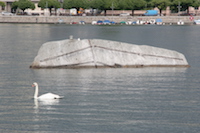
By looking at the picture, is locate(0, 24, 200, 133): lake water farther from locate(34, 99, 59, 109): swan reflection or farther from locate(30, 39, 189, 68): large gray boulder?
locate(30, 39, 189, 68): large gray boulder

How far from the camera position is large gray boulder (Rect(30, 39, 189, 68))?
40.9m

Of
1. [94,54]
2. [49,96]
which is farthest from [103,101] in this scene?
[94,54]

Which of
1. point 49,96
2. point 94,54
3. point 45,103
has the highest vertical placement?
point 94,54

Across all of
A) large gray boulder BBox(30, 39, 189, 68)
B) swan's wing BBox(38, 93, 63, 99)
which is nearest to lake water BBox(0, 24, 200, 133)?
swan's wing BBox(38, 93, 63, 99)

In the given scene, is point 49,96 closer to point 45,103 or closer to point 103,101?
point 45,103

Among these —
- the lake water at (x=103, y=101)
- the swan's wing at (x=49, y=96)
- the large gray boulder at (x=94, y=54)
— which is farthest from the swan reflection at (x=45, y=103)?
the large gray boulder at (x=94, y=54)

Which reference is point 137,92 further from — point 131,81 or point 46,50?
point 46,50

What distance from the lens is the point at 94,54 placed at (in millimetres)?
41031

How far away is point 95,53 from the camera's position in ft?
135

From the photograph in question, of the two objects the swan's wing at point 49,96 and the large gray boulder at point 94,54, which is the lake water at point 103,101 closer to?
the swan's wing at point 49,96

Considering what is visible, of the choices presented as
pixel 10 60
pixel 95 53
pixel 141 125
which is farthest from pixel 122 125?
pixel 10 60

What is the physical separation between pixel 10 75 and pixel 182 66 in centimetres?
1538

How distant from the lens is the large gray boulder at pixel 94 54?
40938 millimetres

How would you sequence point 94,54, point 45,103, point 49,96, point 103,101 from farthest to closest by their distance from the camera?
point 94,54 < point 49,96 < point 103,101 < point 45,103
